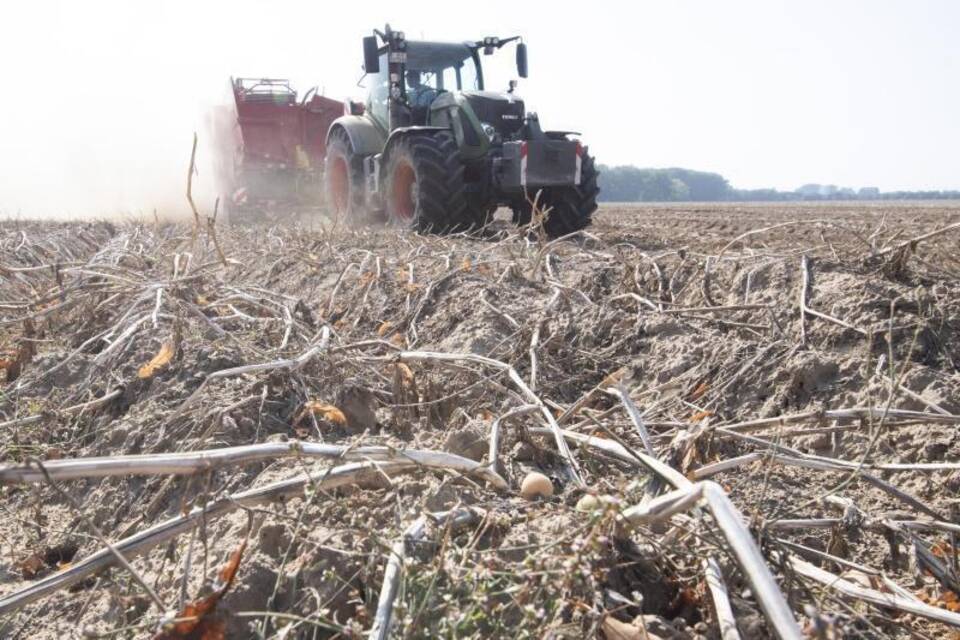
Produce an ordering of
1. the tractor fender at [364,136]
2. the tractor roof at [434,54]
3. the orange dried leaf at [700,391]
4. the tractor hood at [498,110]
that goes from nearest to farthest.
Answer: the orange dried leaf at [700,391] < the tractor hood at [498,110] < the tractor roof at [434,54] < the tractor fender at [364,136]

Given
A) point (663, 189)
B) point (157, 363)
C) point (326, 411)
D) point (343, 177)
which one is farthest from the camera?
point (663, 189)

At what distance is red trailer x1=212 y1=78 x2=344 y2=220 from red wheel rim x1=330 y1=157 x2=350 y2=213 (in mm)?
1103

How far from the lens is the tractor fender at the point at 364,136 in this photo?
10.3 meters

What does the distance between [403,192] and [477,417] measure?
689 cm

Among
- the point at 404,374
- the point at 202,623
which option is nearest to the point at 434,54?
the point at 404,374

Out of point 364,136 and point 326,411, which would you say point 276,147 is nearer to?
point 364,136

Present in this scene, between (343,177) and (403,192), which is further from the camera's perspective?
(343,177)

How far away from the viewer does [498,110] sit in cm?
927

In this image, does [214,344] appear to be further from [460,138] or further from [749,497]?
[460,138]

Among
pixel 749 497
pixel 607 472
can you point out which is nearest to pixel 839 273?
pixel 749 497

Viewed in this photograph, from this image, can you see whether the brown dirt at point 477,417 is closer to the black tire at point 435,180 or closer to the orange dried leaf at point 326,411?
the orange dried leaf at point 326,411

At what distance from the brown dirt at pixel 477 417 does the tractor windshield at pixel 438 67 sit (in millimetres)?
5200

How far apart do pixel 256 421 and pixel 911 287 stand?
121 inches

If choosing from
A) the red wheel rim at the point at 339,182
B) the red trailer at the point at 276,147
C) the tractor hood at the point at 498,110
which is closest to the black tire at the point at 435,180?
the tractor hood at the point at 498,110
